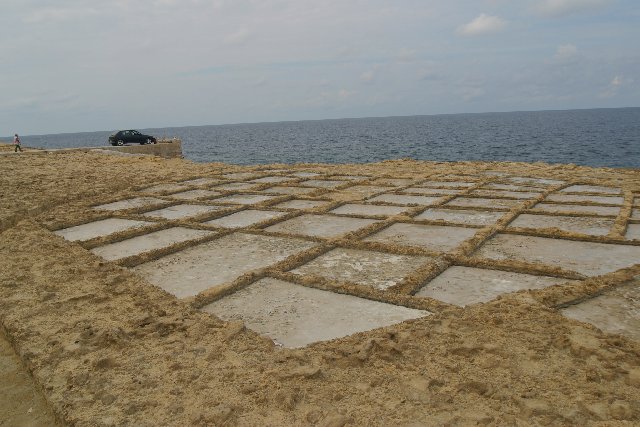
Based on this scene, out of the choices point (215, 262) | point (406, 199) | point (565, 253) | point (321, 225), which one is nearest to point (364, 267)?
point (215, 262)

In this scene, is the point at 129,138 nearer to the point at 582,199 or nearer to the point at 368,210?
the point at 368,210

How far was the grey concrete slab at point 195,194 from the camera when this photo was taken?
991cm

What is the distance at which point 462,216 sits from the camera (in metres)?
7.77

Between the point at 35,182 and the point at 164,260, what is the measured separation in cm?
804

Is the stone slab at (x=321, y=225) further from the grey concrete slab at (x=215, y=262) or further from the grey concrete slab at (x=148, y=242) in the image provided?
the grey concrete slab at (x=148, y=242)

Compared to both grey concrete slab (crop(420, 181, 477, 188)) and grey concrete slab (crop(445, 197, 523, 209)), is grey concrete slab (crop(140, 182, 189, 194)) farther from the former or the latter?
grey concrete slab (crop(445, 197, 523, 209))

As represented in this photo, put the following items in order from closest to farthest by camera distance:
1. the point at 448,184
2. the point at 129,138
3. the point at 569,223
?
1. the point at 569,223
2. the point at 448,184
3. the point at 129,138

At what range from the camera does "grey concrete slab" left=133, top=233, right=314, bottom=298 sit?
4895 mm

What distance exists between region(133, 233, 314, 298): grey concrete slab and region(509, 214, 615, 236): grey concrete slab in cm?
369

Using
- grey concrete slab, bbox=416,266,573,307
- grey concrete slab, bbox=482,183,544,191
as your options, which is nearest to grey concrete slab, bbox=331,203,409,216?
grey concrete slab, bbox=416,266,573,307

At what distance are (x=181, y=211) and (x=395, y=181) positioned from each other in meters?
5.99

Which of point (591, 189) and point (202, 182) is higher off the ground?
point (202, 182)

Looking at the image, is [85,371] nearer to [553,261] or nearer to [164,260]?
[164,260]

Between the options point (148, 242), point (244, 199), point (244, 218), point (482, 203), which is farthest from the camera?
point (244, 199)
